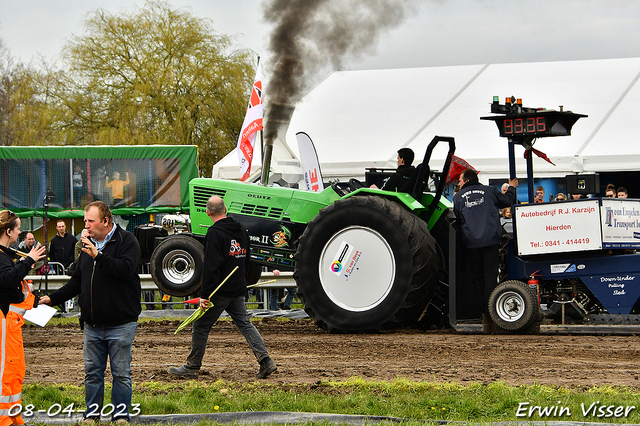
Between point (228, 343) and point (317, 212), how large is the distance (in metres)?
2.21

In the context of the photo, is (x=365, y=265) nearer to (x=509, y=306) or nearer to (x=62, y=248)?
(x=509, y=306)

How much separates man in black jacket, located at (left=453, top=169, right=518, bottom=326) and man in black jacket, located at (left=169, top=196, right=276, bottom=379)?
11.8ft

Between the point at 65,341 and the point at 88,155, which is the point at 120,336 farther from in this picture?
the point at 88,155

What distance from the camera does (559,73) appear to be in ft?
64.5

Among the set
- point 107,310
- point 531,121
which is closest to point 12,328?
point 107,310

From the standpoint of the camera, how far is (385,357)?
7.98 meters

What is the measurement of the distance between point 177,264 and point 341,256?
9.43 feet

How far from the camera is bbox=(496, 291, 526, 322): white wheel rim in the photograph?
960 cm

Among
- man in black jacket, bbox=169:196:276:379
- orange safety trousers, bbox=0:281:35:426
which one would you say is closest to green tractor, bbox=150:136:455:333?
man in black jacket, bbox=169:196:276:379

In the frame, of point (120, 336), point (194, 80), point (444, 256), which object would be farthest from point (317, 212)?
point (194, 80)

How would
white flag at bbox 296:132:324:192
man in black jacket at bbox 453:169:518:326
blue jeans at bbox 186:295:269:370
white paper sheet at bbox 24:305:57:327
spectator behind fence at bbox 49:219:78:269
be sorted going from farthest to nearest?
spectator behind fence at bbox 49:219:78:269
white flag at bbox 296:132:324:192
man in black jacket at bbox 453:169:518:326
blue jeans at bbox 186:295:269:370
white paper sheet at bbox 24:305:57:327

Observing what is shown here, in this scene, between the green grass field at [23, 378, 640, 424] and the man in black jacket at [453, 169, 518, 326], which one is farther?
the man in black jacket at [453, 169, 518, 326]

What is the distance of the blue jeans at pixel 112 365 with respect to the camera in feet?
17.8

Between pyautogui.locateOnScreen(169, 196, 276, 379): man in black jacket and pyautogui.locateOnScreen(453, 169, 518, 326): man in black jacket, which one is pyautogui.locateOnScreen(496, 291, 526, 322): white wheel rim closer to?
pyautogui.locateOnScreen(453, 169, 518, 326): man in black jacket
